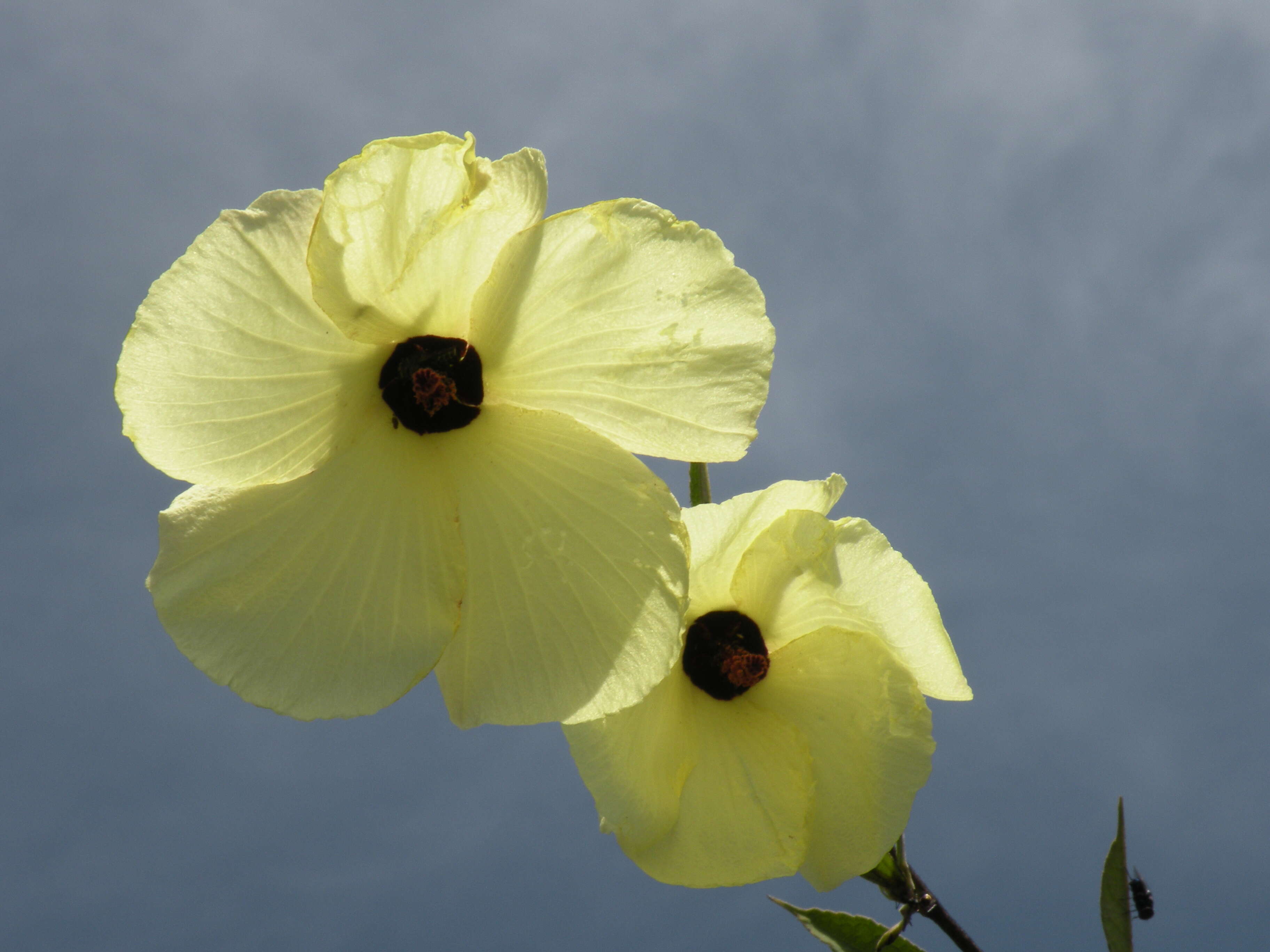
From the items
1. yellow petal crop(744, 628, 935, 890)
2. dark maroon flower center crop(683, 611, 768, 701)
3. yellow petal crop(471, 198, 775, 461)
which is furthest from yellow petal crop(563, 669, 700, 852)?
yellow petal crop(471, 198, 775, 461)

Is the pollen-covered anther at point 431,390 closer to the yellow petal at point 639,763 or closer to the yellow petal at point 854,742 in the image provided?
the yellow petal at point 639,763

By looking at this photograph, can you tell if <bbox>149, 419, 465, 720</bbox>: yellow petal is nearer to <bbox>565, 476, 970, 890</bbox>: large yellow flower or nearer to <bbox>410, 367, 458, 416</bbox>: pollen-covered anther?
<bbox>410, 367, 458, 416</bbox>: pollen-covered anther

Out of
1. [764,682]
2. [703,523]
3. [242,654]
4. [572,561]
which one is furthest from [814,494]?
[242,654]

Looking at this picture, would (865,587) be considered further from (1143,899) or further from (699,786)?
(1143,899)

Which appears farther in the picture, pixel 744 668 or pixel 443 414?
pixel 744 668

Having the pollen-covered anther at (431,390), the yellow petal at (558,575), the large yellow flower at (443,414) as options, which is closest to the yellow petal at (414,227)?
the large yellow flower at (443,414)

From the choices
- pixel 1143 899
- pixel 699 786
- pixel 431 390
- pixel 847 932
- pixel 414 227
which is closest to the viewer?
pixel 414 227

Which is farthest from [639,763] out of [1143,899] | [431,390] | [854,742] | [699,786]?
[1143,899]
